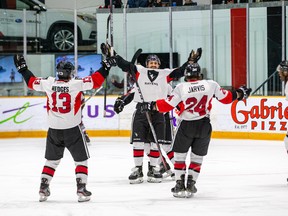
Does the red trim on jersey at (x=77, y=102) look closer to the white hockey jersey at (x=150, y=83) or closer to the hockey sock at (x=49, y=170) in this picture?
the hockey sock at (x=49, y=170)

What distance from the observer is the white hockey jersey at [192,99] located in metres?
6.55

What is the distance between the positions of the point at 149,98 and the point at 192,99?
1232 millimetres

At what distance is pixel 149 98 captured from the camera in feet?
25.4

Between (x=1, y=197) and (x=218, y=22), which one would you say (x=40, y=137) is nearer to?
(x=218, y=22)

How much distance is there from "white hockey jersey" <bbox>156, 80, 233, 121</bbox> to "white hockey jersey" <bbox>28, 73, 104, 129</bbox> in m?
0.64

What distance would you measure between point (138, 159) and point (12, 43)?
6.13 meters

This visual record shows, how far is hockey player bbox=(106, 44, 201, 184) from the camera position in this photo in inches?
304

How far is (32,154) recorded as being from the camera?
34.8 feet

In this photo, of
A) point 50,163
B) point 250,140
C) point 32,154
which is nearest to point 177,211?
point 50,163

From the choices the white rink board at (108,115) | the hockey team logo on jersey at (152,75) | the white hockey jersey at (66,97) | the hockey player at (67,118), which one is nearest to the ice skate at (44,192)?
the hockey player at (67,118)

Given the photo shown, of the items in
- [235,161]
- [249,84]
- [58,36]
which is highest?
[58,36]

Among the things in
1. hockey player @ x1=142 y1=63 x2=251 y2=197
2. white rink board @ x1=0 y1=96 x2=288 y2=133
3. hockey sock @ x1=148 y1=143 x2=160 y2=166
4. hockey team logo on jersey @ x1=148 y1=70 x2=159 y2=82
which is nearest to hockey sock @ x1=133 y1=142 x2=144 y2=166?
hockey sock @ x1=148 y1=143 x2=160 y2=166

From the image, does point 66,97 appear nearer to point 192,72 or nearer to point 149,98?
point 192,72

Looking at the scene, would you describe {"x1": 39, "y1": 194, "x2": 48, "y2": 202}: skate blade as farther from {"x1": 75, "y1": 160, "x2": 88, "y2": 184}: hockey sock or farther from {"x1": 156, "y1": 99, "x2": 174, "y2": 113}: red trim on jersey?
{"x1": 156, "y1": 99, "x2": 174, "y2": 113}: red trim on jersey
